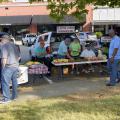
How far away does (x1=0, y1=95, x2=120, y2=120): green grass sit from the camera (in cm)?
895

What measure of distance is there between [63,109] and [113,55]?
4.29 metres

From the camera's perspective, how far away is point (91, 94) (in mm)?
12273

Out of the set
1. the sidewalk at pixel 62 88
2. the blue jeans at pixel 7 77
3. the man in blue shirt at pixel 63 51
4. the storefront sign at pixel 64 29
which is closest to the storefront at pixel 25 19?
the storefront sign at pixel 64 29

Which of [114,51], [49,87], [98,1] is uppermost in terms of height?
[98,1]

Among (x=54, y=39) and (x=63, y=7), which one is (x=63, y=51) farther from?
(x=54, y=39)

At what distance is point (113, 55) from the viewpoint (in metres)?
13.5

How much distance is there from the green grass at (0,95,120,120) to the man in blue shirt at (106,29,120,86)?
241cm

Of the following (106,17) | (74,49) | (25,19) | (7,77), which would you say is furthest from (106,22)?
(7,77)

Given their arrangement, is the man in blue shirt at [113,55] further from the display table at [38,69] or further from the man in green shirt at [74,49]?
the man in green shirt at [74,49]

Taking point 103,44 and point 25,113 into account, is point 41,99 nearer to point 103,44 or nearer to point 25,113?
point 25,113

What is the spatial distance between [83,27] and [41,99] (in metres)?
46.7

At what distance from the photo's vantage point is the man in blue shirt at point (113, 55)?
44.5 feet

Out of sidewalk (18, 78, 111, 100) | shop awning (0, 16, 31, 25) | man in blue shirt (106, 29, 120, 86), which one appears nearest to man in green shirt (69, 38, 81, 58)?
sidewalk (18, 78, 111, 100)

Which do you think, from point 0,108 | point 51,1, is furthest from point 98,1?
point 0,108
